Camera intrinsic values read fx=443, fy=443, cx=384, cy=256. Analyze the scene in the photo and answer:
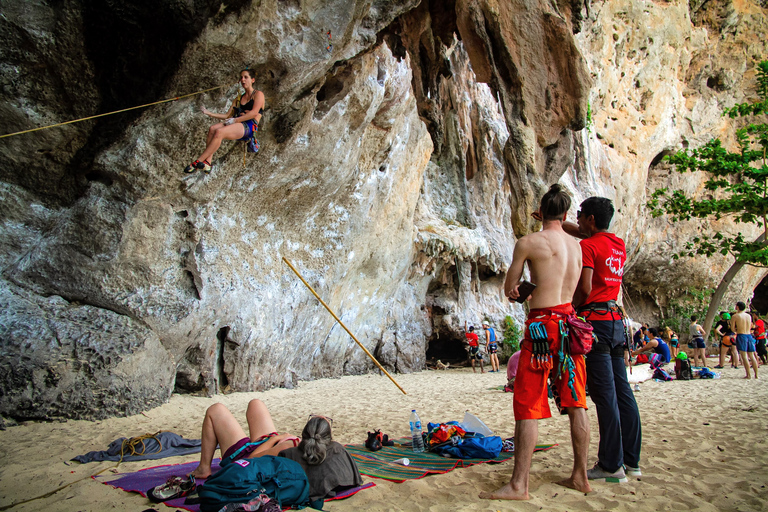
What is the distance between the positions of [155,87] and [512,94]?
17.5ft

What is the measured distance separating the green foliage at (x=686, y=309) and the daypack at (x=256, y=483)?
70.9 feet

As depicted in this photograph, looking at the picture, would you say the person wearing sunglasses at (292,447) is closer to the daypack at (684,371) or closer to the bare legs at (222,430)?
the bare legs at (222,430)

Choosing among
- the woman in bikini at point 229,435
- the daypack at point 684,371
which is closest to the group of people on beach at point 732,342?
the daypack at point 684,371

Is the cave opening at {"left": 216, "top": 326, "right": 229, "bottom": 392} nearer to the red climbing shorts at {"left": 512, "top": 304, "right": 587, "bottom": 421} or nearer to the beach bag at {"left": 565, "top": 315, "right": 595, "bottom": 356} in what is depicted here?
the red climbing shorts at {"left": 512, "top": 304, "right": 587, "bottom": 421}

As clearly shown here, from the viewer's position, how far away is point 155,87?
6195mm

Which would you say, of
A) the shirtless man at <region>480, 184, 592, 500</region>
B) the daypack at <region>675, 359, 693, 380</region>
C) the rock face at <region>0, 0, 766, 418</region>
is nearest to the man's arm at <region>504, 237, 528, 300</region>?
the shirtless man at <region>480, 184, 592, 500</region>

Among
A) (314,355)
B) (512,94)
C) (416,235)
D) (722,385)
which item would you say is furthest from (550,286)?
(416,235)

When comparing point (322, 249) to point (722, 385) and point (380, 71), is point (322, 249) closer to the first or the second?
point (380, 71)

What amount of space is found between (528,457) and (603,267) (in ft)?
4.42

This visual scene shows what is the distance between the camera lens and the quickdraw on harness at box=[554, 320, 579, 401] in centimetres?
264

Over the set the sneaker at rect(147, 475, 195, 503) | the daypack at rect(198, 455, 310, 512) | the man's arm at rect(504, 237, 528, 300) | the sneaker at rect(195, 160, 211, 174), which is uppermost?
the sneaker at rect(195, 160, 211, 174)

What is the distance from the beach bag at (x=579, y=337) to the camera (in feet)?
8.69

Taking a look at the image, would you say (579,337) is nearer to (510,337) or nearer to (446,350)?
(510,337)

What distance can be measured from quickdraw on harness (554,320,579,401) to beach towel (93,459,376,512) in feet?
4.55
